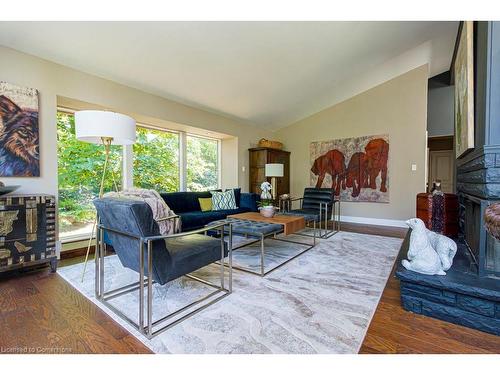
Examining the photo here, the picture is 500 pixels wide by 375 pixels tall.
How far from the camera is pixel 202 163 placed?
5.39m

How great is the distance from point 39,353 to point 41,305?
0.70 metres

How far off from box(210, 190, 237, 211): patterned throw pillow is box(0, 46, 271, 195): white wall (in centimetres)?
136

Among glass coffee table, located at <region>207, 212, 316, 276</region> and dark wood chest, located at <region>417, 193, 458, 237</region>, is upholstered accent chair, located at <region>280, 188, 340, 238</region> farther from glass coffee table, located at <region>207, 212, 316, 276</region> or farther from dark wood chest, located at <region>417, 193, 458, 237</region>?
dark wood chest, located at <region>417, 193, 458, 237</region>

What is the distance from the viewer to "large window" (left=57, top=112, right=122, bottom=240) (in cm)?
325

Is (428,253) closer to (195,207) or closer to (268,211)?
Answer: (268,211)

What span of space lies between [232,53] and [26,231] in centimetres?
306

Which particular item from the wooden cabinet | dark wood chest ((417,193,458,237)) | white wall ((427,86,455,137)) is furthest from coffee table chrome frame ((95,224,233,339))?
white wall ((427,86,455,137))

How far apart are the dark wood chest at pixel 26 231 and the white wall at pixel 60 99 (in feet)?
1.36

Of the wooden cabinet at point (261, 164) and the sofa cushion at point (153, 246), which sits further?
the wooden cabinet at point (261, 164)

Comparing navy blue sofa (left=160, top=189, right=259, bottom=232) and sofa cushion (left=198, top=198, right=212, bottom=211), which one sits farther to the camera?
sofa cushion (left=198, top=198, right=212, bottom=211)

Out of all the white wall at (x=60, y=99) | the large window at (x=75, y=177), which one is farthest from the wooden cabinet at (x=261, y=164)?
the large window at (x=75, y=177)

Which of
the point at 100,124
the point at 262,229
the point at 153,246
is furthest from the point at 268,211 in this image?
the point at 100,124

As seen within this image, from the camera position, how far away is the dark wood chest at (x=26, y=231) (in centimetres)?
229

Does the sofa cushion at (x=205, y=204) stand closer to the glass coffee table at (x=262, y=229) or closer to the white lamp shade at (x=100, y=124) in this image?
the glass coffee table at (x=262, y=229)
